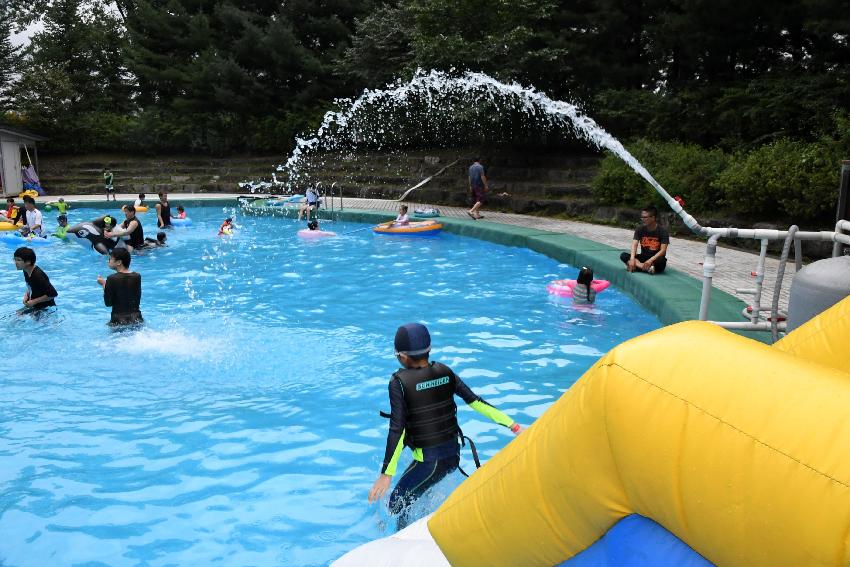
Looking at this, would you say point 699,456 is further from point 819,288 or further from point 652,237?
point 652,237

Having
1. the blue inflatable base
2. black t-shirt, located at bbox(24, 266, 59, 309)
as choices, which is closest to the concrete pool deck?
the blue inflatable base

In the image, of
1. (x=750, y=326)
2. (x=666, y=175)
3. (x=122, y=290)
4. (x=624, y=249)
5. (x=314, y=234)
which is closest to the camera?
(x=750, y=326)

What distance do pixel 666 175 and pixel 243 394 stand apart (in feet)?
40.2

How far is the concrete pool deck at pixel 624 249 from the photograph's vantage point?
29.7ft

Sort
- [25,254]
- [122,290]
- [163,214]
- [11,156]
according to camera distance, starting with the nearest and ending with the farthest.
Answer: [122,290], [25,254], [163,214], [11,156]

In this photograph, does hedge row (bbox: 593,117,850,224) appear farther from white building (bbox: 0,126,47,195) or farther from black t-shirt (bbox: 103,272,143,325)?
white building (bbox: 0,126,47,195)

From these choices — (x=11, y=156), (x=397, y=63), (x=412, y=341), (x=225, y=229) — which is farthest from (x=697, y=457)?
(x=11, y=156)

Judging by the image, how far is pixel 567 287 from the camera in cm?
1115

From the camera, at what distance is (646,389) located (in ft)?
5.37

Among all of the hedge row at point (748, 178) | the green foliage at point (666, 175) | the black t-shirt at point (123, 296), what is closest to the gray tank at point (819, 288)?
the black t-shirt at point (123, 296)

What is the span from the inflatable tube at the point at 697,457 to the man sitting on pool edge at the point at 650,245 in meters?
9.57

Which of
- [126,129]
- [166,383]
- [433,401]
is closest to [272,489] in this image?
[433,401]

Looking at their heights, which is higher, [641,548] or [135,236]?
[641,548]

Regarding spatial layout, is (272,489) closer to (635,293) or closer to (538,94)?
(635,293)
